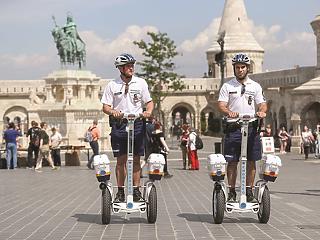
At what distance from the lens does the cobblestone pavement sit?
23.9 ft

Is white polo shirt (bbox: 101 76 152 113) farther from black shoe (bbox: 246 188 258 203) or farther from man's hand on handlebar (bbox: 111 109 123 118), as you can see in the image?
black shoe (bbox: 246 188 258 203)

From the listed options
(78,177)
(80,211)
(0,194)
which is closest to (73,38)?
(78,177)

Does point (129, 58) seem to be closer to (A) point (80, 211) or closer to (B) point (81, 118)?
(A) point (80, 211)

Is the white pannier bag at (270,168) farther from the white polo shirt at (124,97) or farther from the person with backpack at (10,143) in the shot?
the person with backpack at (10,143)

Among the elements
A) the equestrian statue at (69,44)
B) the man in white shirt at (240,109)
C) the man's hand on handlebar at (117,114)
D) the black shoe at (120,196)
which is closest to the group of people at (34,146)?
the black shoe at (120,196)

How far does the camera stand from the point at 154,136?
58.6 feet

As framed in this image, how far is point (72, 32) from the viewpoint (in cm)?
4916

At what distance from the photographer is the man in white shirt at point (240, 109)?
26.0 ft

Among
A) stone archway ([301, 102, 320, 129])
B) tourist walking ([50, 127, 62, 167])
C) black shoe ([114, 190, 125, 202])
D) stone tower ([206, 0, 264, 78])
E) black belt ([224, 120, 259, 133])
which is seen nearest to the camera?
black belt ([224, 120, 259, 133])

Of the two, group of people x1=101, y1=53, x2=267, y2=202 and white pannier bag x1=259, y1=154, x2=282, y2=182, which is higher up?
group of people x1=101, y1=53, x2=267, y2=202

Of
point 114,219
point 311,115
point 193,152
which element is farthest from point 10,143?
point 311,115

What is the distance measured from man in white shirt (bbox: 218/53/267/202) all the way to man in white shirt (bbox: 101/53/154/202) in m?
0.82

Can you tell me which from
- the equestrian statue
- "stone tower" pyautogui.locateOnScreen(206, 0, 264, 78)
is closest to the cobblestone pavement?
the equestrian statue

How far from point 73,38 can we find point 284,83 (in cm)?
1666
